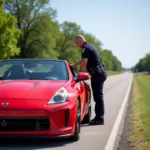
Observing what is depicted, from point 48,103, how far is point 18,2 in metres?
55.5

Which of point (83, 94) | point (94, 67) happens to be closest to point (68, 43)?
point (94, 67)

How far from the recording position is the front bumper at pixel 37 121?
5.84 meters

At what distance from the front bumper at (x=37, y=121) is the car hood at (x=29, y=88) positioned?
1.07ft

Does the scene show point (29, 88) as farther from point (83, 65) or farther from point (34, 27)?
point (34, 27)

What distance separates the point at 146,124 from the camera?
886 cm

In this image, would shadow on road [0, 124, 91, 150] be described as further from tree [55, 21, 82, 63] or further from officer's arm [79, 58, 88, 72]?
tree [55, 21, 82, 63]

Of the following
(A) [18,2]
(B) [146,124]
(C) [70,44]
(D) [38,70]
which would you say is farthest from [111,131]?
(C) [70,44]

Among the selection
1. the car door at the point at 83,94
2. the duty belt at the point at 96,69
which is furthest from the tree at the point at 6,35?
the car door at the point at 83,94

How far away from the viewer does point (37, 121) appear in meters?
5.96

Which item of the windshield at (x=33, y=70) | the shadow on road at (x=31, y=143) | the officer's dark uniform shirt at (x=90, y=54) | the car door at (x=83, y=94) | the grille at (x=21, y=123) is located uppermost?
the officer's dark uniform shirt at (x=90, y=54)

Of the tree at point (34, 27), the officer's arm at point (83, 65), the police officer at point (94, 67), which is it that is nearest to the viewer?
the officer's arm at point (83, 65)

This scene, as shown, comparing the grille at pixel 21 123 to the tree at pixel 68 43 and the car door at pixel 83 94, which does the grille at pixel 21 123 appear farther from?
the tree at pixel 68 43

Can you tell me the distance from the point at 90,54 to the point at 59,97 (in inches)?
101

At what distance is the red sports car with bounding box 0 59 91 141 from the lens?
19.3 ft
